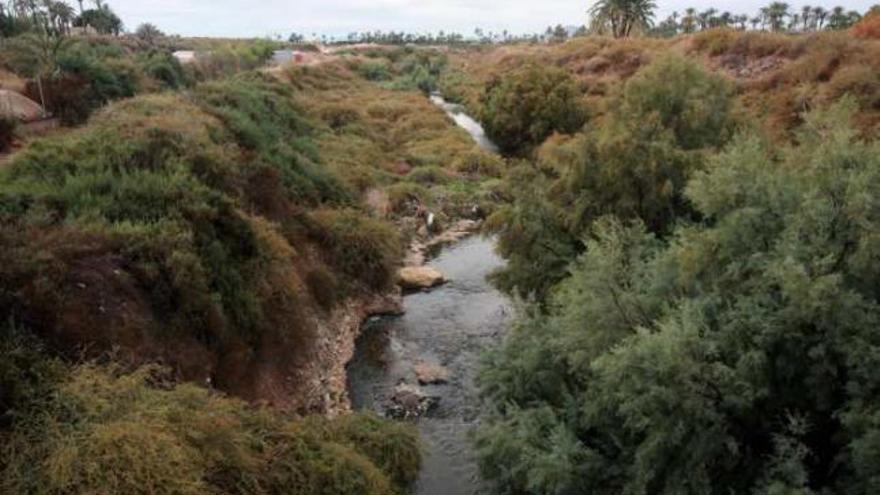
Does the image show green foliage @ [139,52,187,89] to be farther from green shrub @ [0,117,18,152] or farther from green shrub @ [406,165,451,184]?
green shrub @ [0,117,18,152]

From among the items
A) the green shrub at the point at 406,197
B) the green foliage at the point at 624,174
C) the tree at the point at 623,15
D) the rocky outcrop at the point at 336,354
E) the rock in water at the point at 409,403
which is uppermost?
the tree at the point at 623,15

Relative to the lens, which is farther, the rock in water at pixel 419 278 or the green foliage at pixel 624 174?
the rock in water at pixel 419 278

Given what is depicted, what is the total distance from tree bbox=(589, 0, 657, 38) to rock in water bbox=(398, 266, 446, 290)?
5610 cm

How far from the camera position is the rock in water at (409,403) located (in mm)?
18859

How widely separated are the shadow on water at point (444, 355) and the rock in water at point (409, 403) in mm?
248

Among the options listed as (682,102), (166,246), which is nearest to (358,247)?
(166,246)

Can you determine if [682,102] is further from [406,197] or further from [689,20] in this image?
[689,20]

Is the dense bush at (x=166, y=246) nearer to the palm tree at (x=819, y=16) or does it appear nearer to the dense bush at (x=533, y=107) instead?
the dense bush at (x=533, y=107)

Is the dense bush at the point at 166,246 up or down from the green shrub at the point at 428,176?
up

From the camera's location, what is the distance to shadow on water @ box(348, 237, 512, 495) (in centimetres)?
1659

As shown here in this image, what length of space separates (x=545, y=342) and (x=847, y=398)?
235 inches

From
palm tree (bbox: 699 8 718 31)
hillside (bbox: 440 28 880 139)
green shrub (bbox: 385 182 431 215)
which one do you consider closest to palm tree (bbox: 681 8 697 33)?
palm tree (bbox: 699 8 718 31)

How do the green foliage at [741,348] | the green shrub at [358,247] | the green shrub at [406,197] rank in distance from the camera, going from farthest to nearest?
the green shrub at [406,197] < the green shrub at [358,247] < the green foliage at [741,348]

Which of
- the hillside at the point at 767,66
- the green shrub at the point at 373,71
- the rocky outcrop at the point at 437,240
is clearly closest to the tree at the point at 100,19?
the green shrub at the point at 373,71
